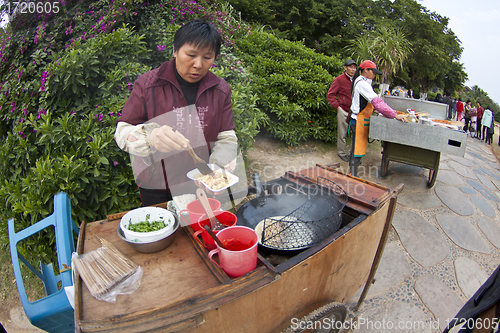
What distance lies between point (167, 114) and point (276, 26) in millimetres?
13472

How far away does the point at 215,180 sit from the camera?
67.5 inches

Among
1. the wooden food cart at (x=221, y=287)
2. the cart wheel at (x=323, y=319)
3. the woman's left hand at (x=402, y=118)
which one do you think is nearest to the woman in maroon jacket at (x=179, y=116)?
the wooden food cart at (x=221, y=287)

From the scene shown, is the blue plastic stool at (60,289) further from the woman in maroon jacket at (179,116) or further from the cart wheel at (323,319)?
the cart wheel at (323,319)

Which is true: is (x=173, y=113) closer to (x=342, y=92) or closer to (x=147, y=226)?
(x=147, y=226)

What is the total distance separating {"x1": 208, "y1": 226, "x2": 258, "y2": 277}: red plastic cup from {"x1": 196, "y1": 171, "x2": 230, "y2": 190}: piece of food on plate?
31 centimetres

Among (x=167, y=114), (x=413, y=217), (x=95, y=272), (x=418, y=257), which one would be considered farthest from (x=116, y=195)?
(x=413, y=217)

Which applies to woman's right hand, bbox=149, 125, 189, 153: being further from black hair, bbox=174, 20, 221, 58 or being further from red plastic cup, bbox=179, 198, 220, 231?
black hair, bbox=174, 20, 221, 58

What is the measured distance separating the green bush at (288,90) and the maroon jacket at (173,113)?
13.8 ft

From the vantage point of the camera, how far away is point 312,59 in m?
7.66

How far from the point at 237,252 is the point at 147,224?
633 millimetres

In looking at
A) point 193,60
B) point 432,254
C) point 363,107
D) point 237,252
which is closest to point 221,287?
point 237,252

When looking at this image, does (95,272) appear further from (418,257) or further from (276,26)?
A: (276,26)

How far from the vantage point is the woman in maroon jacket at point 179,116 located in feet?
5.44

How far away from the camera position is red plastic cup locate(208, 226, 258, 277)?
1.31m
